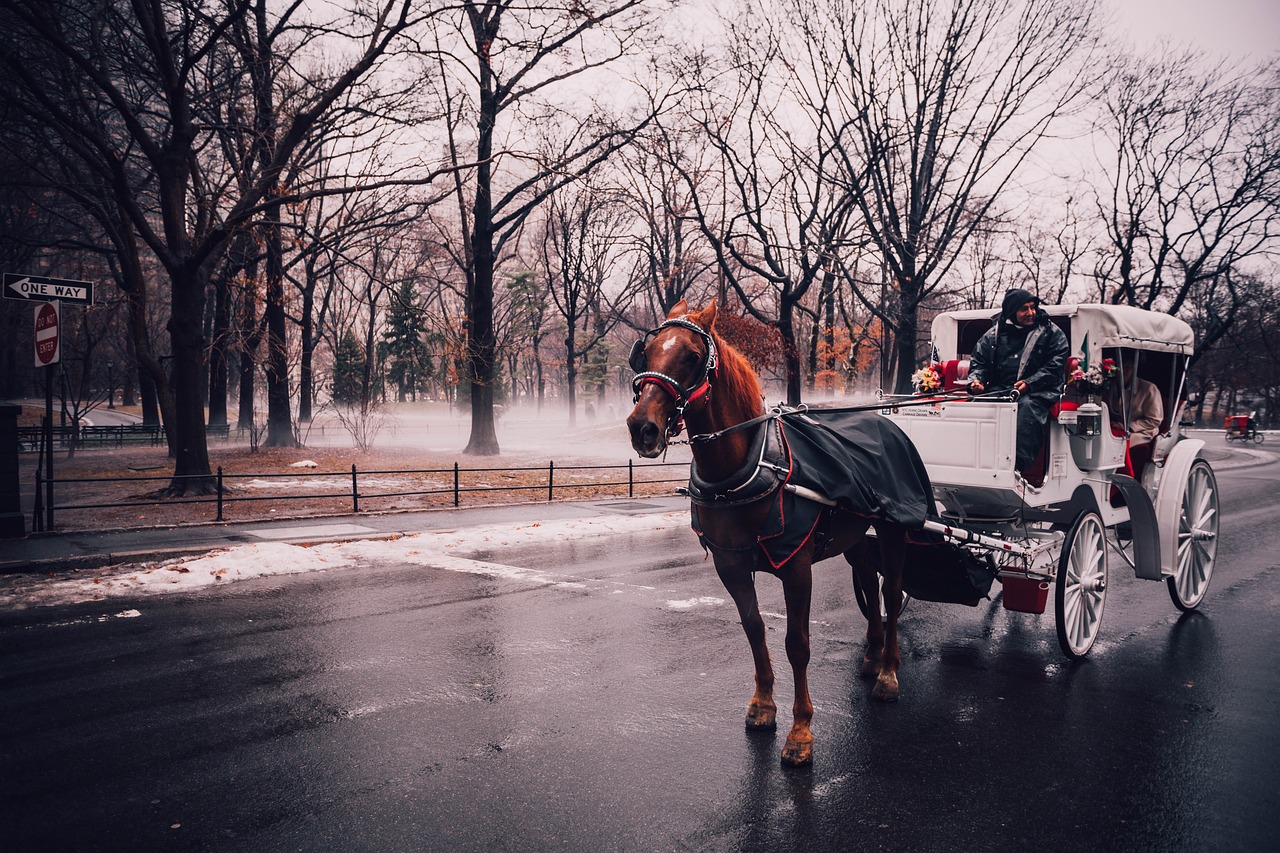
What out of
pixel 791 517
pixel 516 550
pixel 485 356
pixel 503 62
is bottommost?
pixel 516 550

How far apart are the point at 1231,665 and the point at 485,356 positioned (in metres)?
21.2

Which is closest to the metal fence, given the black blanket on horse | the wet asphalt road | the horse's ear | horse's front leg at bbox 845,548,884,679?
the wet asphalt road

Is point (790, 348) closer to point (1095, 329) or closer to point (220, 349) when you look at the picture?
point (220, 349)

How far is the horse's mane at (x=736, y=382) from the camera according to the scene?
183 inches

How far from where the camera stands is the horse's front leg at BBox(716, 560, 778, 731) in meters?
4.78

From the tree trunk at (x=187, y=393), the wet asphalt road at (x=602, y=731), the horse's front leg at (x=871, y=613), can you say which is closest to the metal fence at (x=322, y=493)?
the tree trunk at (x=187, y=393)

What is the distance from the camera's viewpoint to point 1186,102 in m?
27.2

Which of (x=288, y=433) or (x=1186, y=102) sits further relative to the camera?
(x=288, y=433)

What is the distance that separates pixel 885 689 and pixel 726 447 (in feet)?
7.64

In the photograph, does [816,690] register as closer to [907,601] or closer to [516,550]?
[907,601]

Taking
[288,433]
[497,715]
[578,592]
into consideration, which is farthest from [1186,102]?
[288,433]

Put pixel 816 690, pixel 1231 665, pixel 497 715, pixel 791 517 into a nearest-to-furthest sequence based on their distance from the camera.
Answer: pixel 791 517, pixel 497 715, pixel 816 690, pixel 1231 665

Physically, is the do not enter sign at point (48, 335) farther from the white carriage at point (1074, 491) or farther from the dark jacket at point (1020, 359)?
the dark jacket at point (1020, 359)

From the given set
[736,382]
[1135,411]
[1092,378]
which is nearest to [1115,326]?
[1092,378]
